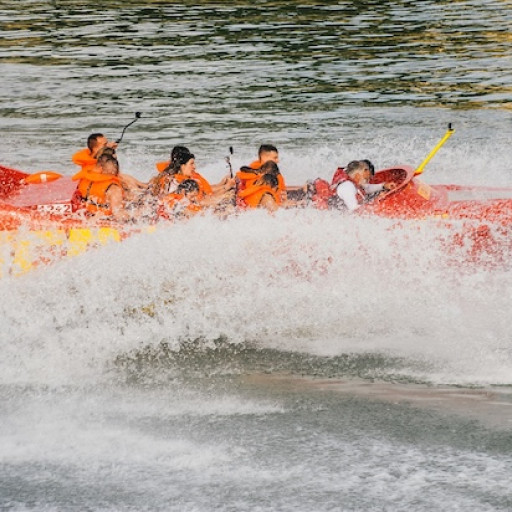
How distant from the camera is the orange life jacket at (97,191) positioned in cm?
814

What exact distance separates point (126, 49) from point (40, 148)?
20.6 feet

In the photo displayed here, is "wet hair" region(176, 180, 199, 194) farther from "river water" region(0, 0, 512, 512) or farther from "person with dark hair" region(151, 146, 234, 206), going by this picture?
"river water" region(0, 0, 512, 512)

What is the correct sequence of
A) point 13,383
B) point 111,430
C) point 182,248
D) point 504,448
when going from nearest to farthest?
1. point 504,448
2. point 111,430
3. point 13,383
4. point 182,248

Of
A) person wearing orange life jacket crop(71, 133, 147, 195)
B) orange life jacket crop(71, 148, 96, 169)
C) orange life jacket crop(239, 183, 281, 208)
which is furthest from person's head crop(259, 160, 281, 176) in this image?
orange life jacket crop(71, 148, 96, 169)

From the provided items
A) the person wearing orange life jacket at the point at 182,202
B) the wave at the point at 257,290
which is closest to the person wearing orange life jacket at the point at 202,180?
the person wearing orange life jacket at the point at 182,202

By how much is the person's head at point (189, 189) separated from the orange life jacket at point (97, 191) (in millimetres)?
453

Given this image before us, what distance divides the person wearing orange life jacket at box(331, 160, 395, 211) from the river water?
0.80 ft

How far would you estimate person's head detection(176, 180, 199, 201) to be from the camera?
8.16 metres

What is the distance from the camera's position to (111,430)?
6027mm

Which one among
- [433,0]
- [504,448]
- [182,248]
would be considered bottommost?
[504,448]

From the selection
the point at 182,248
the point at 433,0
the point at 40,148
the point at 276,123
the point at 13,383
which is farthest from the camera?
the point at 433,0

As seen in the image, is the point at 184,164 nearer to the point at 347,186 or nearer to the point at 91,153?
the point at 91,153

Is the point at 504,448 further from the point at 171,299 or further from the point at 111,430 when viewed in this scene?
the point at 171,299

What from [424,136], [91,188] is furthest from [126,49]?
[91,188]
